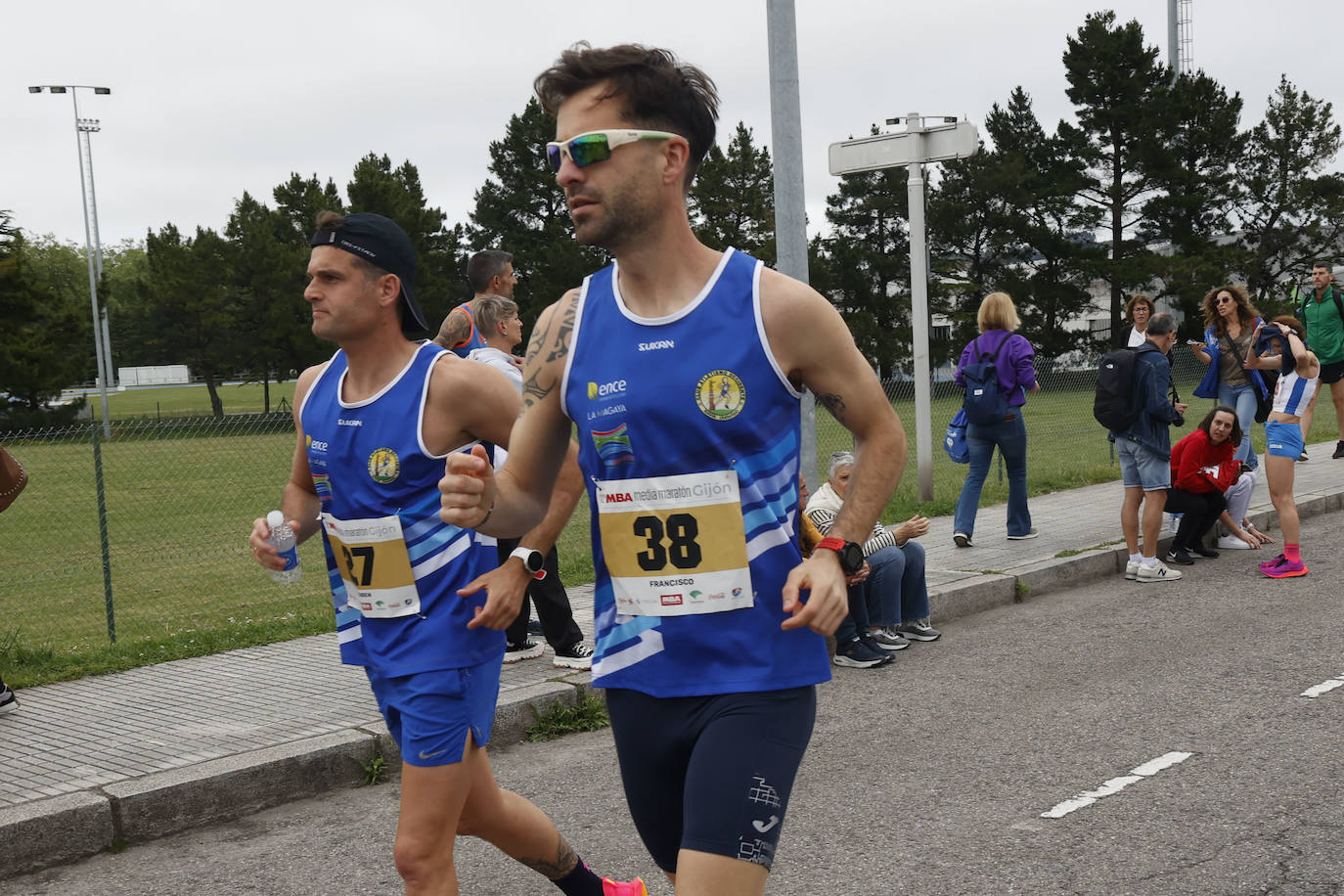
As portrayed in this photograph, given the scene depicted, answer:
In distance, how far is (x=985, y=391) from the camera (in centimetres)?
1027

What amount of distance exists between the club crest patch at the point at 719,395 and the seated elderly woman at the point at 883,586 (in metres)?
4.52

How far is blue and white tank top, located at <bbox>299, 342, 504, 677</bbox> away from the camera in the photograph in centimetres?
320

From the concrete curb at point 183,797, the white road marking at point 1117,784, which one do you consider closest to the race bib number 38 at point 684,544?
the white road marking at point 1117,784

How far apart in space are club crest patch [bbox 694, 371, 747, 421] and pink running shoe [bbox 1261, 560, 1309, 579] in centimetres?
802

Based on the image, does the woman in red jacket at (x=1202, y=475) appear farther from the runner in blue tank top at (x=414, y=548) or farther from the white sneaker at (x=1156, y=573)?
the runner in blue tank top at (x=414, y=548)

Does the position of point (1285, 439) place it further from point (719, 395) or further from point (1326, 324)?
point (719, 395)

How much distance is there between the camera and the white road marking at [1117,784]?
15.3 feet

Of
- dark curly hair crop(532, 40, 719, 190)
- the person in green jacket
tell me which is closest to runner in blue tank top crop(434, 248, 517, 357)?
dark curly hair crop(532, 40, 719, 190)

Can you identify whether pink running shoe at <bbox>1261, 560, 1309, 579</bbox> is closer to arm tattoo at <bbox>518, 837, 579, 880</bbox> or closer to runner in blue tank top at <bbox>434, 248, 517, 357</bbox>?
runner in blue tank top at <bbox>434, 248, 517, 357</bbox>

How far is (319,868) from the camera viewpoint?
452 centimetres

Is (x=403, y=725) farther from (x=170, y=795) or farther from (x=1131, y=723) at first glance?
(x=1131, y=723)

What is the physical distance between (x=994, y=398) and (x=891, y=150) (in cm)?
299

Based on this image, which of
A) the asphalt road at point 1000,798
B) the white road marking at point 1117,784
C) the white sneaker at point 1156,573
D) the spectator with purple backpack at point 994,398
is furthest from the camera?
the spectator with purple backpack at point 994,398

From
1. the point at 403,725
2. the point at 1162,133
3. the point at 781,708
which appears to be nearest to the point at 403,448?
the point at 403,725
